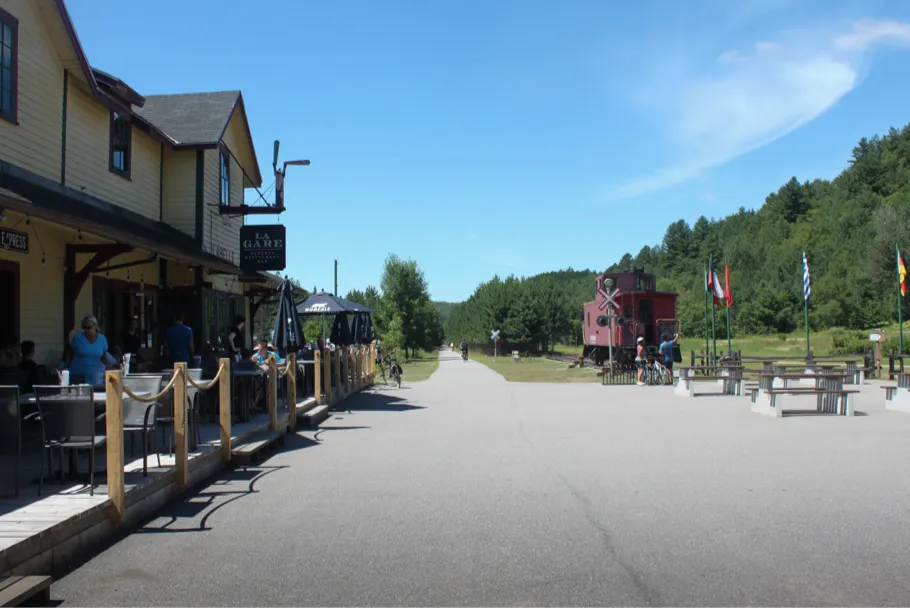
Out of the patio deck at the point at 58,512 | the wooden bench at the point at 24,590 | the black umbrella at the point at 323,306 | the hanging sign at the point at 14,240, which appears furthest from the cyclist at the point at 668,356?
the wooden bench at the point at 24,590

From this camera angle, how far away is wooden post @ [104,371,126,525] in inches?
241

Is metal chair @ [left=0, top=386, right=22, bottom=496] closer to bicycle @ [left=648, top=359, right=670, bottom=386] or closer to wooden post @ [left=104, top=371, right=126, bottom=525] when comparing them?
wooden post @ [left=104, top=371, right=126, bottom=525]

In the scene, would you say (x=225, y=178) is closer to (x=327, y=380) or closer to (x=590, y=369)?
(x=327, y=380)

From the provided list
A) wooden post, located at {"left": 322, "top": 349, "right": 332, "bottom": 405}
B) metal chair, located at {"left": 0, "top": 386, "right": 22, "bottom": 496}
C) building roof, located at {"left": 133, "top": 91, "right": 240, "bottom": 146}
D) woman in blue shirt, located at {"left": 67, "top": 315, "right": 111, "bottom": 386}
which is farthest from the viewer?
building roof, located at {"left": 133, "top": 91, "right": 240, "bottom": 146}

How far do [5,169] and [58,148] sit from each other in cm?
202

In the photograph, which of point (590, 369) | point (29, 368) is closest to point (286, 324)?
point (29, 368)

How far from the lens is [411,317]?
65.2 metres

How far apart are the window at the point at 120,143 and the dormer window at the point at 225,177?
3.94 meters

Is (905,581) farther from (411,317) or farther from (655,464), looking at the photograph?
(411,317)

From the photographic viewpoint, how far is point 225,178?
66.5ft

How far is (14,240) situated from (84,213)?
1224mm

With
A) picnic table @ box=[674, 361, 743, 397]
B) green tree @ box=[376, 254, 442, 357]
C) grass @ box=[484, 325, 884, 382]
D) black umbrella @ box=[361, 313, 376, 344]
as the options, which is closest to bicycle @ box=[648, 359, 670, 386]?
grass @ box=[484, 325, 884, 382]

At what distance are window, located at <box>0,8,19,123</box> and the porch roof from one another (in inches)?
35.1

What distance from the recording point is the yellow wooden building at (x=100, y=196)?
11328 millimetres
